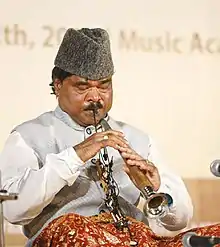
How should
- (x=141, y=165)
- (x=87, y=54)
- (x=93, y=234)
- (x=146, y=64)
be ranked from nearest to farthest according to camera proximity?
(x=93, y=234)
(x=141, y=165)
(x=87, y=54)
(x=146, y=64)

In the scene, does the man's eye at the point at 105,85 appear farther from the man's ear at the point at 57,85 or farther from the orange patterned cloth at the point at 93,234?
the orange patterned cloth at the point at 93,234

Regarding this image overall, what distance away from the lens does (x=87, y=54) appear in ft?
7.35

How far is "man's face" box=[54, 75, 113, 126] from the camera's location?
2.26 m

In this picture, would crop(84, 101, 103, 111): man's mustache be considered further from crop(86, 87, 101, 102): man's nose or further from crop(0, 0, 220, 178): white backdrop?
crop(0, 0, 220, 178): white backdrop

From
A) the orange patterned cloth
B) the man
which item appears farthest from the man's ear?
the orange patterned cloth

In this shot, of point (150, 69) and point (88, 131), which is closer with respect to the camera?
point (88, 131)

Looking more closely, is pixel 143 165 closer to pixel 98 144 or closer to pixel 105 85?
pixel 98 144

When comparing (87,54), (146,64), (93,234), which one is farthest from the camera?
(146,64)

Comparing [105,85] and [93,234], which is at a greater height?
[105,85]

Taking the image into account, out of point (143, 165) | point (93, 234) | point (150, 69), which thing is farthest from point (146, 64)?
point (93, 234)

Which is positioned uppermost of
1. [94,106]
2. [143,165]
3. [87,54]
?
[87,54]

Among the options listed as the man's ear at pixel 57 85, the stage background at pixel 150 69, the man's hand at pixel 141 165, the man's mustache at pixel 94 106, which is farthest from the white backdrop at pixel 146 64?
the man's hand at pixel 141 165

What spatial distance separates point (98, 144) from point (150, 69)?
784 millimetres

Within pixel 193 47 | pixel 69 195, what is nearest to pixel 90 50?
pixel 69 195
